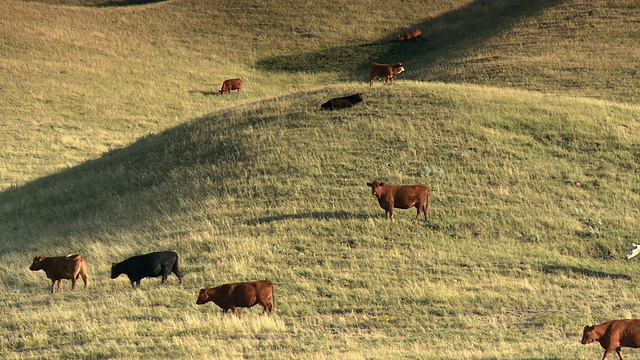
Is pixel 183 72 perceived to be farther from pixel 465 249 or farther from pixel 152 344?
pixel 152 344

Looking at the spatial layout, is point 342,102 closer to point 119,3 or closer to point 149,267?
point 149,267

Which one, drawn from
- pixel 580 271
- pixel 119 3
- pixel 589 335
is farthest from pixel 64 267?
pixel 119 3

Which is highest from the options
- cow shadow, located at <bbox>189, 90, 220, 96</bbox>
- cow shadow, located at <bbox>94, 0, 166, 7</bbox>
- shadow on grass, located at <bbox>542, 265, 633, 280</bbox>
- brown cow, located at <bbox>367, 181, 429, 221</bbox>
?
cow shadow, located at <bbox>94, 0, 166, 7</bbox>

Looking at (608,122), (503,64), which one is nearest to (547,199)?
(608,122)

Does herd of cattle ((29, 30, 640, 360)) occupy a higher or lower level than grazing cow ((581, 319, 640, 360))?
higher

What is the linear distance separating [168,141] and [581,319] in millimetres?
23259

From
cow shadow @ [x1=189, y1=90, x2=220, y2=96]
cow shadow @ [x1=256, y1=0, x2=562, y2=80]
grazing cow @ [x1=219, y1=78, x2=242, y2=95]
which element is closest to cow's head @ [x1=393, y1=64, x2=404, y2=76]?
cow shadow @ [x1=256, y1=0, x2=562, y2=80]

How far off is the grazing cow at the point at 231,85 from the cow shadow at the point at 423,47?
7.93 metres

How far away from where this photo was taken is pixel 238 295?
54.9 feet

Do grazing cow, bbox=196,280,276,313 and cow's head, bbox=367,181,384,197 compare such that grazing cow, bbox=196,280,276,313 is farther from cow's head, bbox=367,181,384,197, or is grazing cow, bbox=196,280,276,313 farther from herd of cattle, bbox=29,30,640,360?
cow's head, bbox=367,181,384,197

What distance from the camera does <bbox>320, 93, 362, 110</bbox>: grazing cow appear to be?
34.3 meters

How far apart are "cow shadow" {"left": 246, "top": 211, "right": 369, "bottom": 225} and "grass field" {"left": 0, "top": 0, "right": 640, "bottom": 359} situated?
0.09 metres

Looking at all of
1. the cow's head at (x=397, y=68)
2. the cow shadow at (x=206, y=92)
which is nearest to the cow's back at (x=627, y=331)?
the cow's head at (x=397, y=68)

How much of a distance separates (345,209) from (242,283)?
8949 millimetres
